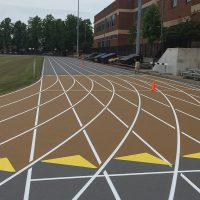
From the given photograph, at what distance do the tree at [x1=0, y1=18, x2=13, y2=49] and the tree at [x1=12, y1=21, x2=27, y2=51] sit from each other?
2871 millimetres

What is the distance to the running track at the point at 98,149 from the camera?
741 cm

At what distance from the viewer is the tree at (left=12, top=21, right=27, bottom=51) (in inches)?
6181

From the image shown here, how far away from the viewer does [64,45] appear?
134250 mm

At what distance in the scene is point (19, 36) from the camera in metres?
159

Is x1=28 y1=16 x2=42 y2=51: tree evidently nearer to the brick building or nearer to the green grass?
the brick building

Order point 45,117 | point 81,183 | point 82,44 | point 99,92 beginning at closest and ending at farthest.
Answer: point 81,183 → point 45,117 → point 99,92 → point 82,44

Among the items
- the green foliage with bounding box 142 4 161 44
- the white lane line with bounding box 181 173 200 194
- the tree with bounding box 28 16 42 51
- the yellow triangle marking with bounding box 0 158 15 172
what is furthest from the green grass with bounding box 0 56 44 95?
the tree with bounding box 28 16 42 51

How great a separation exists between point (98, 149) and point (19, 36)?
153350mm

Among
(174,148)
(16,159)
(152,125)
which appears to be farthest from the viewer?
(152,125)

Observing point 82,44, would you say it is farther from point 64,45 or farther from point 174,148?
point 174,148

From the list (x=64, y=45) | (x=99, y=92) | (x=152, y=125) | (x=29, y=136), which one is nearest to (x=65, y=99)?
(x=99, y=92)

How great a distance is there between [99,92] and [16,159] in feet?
46.6

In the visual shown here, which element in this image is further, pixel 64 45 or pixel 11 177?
→ pixel 64 45

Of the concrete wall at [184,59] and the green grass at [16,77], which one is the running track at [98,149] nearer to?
the green grass at [16,77]
